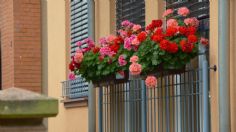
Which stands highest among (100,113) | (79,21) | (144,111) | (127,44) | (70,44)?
(79,21)

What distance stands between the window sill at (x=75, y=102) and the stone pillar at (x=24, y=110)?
624 cm

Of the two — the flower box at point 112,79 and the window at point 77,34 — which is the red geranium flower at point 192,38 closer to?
the flower box at point 112,79

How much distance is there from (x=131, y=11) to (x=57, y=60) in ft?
9.55

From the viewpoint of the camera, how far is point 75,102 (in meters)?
10.5

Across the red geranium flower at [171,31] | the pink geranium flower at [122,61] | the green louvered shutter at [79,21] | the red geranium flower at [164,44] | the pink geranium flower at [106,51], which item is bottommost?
the pink geranium flower at [122,61]

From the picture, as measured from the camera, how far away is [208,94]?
673cm

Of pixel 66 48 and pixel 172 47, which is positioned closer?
pixel 172 47

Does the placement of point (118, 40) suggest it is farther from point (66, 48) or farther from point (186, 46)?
point (66, 48)

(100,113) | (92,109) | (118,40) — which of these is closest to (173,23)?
(118,40)

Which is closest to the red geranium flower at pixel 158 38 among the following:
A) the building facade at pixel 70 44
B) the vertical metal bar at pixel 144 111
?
the building facade at pixel 70 44

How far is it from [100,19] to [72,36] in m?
1.39

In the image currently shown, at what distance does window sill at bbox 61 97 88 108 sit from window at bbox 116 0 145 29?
1309 millimetres

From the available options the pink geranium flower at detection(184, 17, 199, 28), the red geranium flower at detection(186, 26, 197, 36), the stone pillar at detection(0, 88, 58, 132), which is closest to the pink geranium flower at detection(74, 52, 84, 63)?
the pink geranium flower at detection(184, 17, 199, 28)

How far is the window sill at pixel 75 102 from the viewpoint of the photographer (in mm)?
10078
